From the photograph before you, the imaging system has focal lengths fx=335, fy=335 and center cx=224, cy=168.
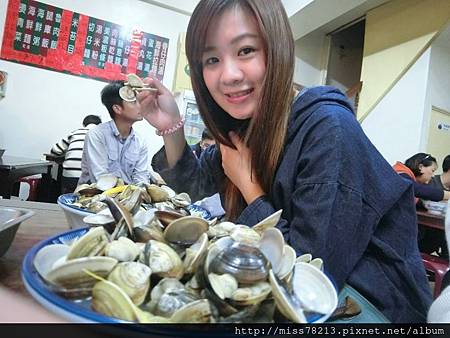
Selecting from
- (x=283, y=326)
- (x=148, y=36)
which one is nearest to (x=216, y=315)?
(x=283, y=326)

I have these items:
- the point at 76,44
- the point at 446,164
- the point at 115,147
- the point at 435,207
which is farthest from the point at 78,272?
the point at 76,44

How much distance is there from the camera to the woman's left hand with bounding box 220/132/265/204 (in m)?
0.65

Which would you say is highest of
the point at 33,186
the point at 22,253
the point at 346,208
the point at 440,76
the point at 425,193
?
the point at 440,76

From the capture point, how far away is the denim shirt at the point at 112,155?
203 cm

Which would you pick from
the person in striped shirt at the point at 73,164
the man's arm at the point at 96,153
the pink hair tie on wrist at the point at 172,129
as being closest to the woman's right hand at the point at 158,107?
the pink hair tie on wrist at the point at 172,129

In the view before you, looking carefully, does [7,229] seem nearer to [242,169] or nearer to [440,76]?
[242,169]

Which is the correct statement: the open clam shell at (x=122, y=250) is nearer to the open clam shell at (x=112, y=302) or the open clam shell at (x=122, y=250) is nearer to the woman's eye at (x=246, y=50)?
the open clam shell at (x=112, y=302)

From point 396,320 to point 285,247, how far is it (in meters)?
0.31

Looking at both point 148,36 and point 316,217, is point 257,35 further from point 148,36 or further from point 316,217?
point 148,36

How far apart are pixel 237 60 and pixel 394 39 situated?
3.11m

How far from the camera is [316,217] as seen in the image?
481mm

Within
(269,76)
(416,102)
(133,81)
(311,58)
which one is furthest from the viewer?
(311,58)

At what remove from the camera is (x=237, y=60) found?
2.18 feet

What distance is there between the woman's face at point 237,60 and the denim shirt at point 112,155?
1.31 meters
